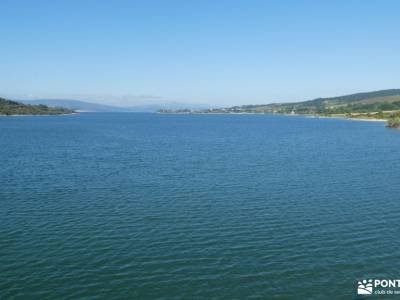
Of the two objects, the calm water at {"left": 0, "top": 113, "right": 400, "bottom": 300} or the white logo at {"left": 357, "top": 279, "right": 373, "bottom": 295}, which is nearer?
the white logo at {"left": 357, "top": 279, "right": 373, "bottom": 295}

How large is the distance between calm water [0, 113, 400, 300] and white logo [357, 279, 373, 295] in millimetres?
492

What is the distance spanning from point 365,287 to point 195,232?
47.8ft

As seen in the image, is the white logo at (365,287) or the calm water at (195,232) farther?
the calm water at (195,232)

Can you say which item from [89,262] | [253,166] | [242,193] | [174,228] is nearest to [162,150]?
[253,166]

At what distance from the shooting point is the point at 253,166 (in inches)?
2835

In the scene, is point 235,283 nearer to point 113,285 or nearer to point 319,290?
point 319,290

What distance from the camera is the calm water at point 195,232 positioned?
2577 cm

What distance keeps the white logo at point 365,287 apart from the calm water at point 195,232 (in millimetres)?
492

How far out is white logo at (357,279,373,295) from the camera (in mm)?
24930

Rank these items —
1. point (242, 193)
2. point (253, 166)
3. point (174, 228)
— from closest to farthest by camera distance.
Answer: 1. point (174, 228)
2. point (242, 193)
3. point (253, 166)

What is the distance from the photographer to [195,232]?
3531 cm

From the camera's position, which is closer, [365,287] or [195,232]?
[365,287]

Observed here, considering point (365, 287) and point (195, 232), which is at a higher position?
point (195, 232)

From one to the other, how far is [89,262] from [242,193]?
25231 millimetres
